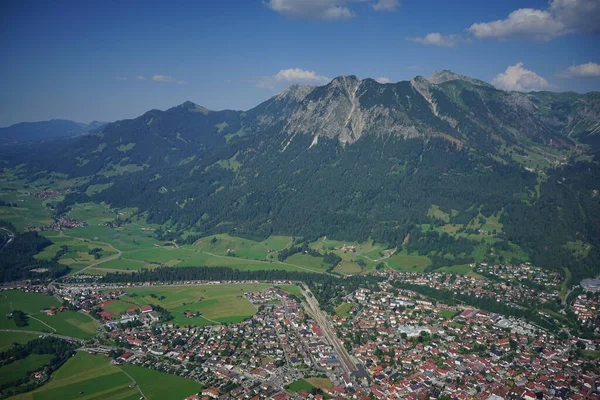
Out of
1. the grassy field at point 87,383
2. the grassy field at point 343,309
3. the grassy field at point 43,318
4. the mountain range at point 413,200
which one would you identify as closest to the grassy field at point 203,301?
the grassy field at point 43,318

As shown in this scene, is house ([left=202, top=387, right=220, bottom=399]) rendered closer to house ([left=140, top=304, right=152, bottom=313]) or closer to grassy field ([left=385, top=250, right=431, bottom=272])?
house ([left=140, top=304, right=152, bottom=313])

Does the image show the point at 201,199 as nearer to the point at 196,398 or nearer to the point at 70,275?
the point at 70,275

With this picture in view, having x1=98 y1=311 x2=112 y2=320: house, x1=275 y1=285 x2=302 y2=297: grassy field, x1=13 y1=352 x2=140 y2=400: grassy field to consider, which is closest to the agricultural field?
x1=275 y1=285 x2=302 y2=297: grassy field

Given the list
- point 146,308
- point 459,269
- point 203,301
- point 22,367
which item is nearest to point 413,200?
point 459,269

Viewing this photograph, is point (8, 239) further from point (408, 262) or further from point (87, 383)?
point (408, 262)

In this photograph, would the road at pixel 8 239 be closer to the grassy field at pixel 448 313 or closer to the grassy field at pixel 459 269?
the grassy field at pixel 448 313

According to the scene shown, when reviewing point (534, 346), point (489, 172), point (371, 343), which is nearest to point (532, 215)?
point (489, 172)
